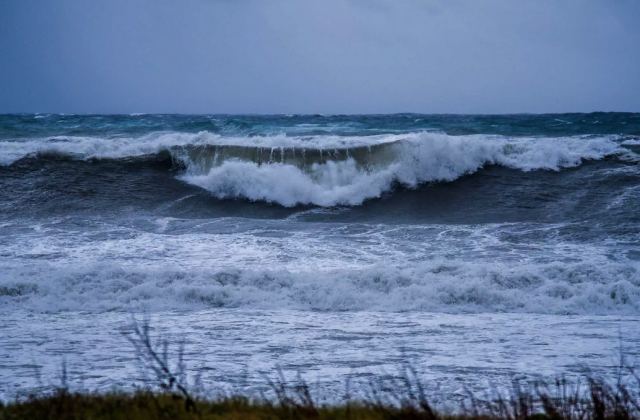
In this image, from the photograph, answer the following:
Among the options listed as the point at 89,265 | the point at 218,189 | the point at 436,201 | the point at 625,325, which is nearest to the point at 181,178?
the point at 218,189

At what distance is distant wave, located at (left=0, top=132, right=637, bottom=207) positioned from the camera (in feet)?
60.2

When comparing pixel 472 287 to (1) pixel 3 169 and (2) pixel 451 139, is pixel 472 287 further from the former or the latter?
(1) pixel 3 169

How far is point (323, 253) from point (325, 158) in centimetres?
999

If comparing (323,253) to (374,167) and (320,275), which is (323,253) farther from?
(374,167)

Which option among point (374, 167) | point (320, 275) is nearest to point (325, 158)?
point (374, 167)

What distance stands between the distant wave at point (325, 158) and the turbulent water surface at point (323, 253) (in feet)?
0.24

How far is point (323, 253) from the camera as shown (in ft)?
37.4

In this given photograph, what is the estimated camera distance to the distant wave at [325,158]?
18344 mm

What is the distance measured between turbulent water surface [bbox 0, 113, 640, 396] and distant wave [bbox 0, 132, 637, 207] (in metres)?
0.07

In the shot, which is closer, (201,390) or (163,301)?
(201,390)

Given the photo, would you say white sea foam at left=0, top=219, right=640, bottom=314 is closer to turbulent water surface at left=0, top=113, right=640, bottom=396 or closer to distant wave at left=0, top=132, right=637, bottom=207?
turbulent water surface at left=0, top=113, right=640, bottom=396

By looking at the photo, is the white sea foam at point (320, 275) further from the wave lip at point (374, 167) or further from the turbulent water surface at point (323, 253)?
the wave lip at point (374, 167)

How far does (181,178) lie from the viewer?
2000 centimetres

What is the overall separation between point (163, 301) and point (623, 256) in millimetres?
7743
